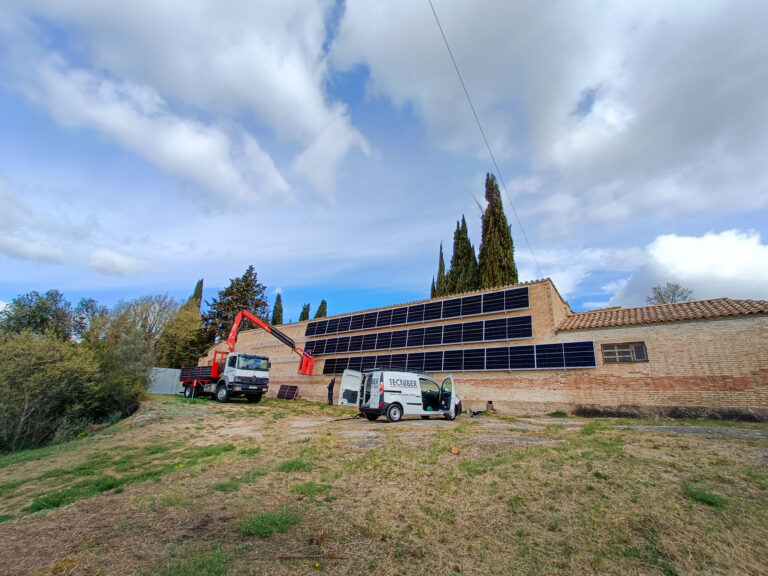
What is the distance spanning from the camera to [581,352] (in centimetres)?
1605

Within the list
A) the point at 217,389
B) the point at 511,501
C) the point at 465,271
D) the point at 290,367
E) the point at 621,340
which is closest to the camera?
the point at 511,501

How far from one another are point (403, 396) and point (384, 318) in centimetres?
1178

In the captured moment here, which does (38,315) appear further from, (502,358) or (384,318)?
(502,358)

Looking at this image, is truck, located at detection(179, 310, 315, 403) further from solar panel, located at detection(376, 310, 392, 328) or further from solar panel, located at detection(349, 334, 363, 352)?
solar panel, located at detection(376, 310, 392, 328)

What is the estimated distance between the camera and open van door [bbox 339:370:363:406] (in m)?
15.6

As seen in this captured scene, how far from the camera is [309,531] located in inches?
164

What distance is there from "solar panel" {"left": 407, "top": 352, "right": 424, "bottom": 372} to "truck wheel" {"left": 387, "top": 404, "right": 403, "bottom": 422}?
317 inches

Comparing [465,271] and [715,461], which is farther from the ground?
[465,271]

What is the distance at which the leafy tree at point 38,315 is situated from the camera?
84.5ft

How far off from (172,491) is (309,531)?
10.7 feet

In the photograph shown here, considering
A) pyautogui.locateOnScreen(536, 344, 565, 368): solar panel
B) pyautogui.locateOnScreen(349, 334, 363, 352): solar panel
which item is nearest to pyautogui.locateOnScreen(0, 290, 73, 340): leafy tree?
pyautogui.locateOnScreen(349, 334, 363, 352): solar panel

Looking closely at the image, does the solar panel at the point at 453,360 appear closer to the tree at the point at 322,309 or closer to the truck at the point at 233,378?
the truck at the point at 233,378

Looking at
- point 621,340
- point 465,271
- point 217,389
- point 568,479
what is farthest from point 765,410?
point 217,389

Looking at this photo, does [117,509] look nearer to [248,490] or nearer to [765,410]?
[248,490]
